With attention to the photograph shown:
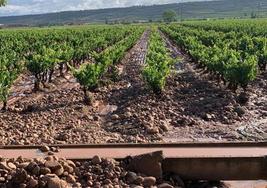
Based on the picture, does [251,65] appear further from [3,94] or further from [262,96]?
[3,94]

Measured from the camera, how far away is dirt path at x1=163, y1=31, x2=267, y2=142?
13.0 m

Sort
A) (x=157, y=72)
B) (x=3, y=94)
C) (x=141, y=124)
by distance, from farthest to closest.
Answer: (x=157, y=72)
(x=3, y=94)
(x=141, y=124)

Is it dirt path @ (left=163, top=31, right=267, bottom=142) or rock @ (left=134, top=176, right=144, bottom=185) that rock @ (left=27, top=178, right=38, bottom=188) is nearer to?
rock @ (left=134, top=176, right=144, bottom=185)

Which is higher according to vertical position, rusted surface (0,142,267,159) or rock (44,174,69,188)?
rock (44,174,69,188)

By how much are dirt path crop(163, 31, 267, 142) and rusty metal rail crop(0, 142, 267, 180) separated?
3595 mm

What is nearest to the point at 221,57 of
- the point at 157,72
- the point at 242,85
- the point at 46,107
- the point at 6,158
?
the point at 242,85

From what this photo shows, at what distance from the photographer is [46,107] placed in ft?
53.4

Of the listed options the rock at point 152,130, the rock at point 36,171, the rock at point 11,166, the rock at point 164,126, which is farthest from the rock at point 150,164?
the rock at point 164,126

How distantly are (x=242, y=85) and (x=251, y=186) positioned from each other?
9288 millimetres

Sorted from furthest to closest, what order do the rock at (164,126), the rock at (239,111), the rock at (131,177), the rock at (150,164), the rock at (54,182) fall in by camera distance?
the rock at (239,111), the rock at (164,126), the rock at (150,164), the rock at (131,177), the rock at (54,182)

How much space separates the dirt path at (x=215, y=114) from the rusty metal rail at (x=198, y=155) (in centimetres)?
359

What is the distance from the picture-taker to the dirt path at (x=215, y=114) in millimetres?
13016

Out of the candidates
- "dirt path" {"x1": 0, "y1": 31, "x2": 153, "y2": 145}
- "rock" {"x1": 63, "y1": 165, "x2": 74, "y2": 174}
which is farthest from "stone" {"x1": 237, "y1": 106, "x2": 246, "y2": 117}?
"rock" {"x1": 63, "y1": 165, "x2": 74, "y2": 174}

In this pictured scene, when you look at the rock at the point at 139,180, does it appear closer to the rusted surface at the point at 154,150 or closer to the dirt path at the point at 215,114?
the rusted surface at the point at 154,150
